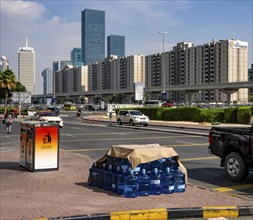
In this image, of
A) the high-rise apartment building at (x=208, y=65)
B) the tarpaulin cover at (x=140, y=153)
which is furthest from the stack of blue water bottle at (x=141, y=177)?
the high-rise apartment building at (x=208, y=65)

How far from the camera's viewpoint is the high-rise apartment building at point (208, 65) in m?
169

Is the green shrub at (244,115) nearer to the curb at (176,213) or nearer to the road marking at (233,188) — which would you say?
the road marking at (233,188)

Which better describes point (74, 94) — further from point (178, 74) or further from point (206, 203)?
point (206, 203)

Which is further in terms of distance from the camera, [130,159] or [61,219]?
[130,159]

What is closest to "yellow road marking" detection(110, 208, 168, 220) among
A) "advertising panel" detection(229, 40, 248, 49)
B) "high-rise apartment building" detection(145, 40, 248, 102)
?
"high-rise apartment building" detection(145, 40, 248, 102)

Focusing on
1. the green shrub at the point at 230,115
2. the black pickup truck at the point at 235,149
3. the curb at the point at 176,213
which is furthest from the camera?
the green shrub at the point at 230,115

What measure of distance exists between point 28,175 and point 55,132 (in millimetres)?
1561

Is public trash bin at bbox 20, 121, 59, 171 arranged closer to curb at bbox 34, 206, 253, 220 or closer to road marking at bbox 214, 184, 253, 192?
→ road marking at bbox 214, 184, 253, 192

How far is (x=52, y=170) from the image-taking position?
1216cm

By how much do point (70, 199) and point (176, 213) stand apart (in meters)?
2.30

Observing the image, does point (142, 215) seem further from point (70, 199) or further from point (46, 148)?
point (46, 148)

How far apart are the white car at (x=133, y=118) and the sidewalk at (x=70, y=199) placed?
94.8 feet

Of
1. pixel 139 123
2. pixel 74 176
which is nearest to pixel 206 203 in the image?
pixel 74 176

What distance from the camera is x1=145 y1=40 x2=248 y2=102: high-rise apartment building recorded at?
169387 mm
